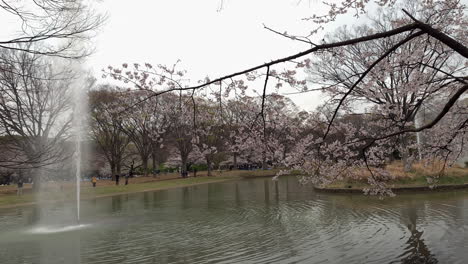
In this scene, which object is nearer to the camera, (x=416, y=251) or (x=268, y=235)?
(x=416, y=251)

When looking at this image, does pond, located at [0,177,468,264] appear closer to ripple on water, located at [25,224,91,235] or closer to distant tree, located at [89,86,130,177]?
ripple on water, located at [25,224,91,235]

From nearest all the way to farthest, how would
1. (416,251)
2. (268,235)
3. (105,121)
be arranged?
(416,251) → (268,235) → (105,121)

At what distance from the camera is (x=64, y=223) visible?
12.8 metres

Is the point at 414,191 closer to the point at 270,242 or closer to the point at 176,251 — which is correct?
the point at 270,242

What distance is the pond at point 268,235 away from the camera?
666cm

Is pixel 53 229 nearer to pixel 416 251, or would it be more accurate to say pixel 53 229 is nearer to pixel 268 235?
pixel 268 235

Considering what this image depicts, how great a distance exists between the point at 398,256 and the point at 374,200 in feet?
25.6

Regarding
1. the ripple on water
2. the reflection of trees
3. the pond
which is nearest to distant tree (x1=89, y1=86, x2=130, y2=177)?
the ripple on water

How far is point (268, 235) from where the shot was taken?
8.52 metres

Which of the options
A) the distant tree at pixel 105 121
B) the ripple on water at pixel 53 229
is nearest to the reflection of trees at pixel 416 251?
the ripple on water at pixel 53 229

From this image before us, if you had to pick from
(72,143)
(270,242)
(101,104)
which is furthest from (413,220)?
(101,104)

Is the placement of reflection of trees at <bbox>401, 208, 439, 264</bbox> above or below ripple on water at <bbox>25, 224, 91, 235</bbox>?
above

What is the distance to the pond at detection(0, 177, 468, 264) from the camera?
6.66m

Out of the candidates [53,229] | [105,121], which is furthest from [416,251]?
[105,121]
